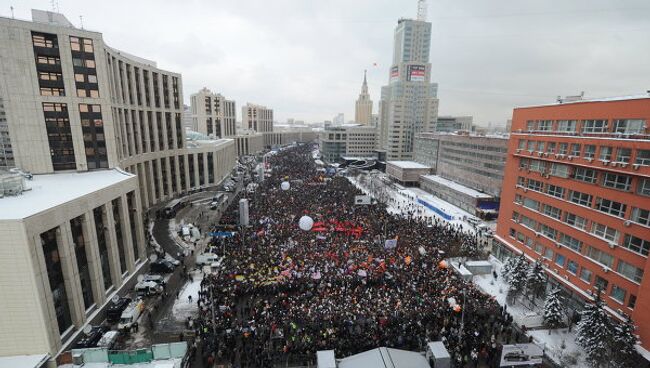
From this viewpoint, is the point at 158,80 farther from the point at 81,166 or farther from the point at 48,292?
the point at 48,292

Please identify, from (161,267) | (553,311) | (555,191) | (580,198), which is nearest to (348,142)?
(555,191)

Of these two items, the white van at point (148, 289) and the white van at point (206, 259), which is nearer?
the white van at point (148, 289)

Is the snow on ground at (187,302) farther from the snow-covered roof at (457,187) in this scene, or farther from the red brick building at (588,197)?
the snow-covered roof at (457,187)

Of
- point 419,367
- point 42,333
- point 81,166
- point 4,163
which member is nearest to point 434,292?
point 419,367

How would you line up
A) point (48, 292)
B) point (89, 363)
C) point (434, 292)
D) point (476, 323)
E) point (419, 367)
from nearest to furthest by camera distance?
point (419, 367), point (89, 363), point (48, 292), point (476, 323), point (434, 292)

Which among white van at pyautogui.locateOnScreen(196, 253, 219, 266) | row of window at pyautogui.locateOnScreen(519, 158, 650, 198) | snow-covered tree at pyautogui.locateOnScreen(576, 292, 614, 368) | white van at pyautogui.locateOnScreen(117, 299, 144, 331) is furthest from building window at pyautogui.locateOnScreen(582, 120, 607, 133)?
white van at pyautogui.locateOnScreen(117, 299, 144, 331)

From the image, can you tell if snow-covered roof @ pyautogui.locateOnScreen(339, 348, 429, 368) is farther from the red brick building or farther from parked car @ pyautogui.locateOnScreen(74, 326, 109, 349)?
parked car @ pyautogui.locateOnScreen(74, 326, 109, 349)

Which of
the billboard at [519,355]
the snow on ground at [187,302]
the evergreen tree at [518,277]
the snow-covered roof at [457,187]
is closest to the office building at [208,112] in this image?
the snow-covered roof at [457,187]
